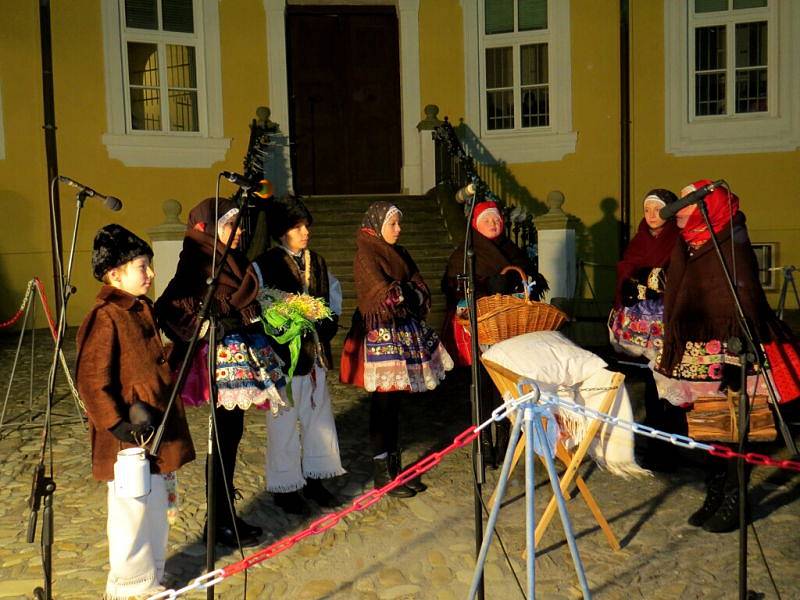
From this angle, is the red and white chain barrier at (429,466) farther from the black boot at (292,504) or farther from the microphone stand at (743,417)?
the black boot at (292,504)

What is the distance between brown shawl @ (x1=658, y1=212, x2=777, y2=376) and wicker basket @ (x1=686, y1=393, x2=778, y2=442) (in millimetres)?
313

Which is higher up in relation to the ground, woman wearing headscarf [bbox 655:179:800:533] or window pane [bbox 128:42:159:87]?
window pane [bbox 128:42:159:87]

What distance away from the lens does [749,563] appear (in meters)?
4.07

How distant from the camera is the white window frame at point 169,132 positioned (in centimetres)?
1205

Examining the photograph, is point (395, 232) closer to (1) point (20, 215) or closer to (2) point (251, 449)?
(2) point (251, 449)

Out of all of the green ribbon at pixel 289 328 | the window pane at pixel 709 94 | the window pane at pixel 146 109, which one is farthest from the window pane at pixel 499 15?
the green ribbon at pixel 289 328

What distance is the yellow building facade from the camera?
11.9 meters

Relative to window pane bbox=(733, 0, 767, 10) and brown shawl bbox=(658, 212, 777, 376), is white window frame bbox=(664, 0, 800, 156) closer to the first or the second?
window pane bbox=(733, 0, 767, 10)

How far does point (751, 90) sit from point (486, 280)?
886cm

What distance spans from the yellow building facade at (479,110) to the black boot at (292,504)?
Answer: 27.0 feet

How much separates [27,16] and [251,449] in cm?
837

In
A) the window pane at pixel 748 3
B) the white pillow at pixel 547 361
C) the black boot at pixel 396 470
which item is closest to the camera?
the white pillow at pixel 547 361

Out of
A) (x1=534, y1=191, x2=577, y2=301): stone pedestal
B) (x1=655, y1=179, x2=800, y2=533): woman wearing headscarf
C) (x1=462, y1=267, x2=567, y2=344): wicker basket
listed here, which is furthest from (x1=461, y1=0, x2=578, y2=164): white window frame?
(x1=655, y1=179, x2=800, y2=533): woman wearing headscarf

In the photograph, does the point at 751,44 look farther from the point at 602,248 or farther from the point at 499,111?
the point at 499,111
